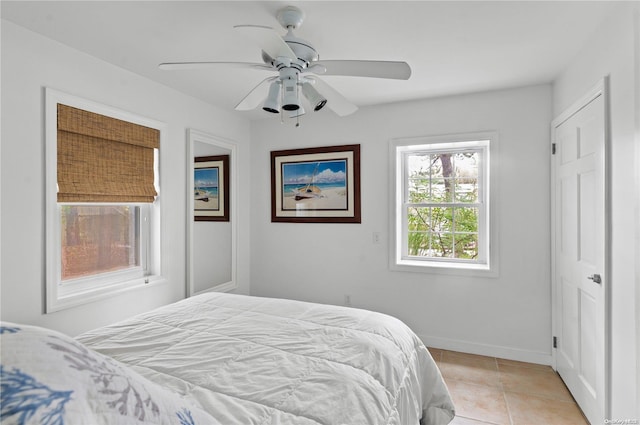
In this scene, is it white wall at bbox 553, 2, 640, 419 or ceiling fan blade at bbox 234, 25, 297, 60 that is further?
white wall at bbox 553, 2, 640, 419

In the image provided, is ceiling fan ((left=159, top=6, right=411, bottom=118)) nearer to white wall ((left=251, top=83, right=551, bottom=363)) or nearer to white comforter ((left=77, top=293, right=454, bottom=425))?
white comforter ((left=77, top=293, right=454, bottom=425))

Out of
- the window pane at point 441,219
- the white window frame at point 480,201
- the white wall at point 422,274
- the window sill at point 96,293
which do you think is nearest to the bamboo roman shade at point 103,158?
the window sill at point 96,293

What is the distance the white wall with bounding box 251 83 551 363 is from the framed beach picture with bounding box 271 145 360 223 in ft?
0.28

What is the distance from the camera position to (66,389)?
0.55m

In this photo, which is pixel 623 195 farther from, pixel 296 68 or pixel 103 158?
pixel 103 158

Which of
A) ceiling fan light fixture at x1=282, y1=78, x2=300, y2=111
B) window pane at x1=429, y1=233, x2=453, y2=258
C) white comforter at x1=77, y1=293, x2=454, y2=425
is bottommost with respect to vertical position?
white comforter at x1=77, y1=293, x2=454, y2=425

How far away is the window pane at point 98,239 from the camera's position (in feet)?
7.90

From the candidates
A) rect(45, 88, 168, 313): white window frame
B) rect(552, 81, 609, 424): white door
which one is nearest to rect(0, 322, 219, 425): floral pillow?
rect(45, 88, 168, 313): white window frame

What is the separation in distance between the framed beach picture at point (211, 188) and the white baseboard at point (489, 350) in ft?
8.25

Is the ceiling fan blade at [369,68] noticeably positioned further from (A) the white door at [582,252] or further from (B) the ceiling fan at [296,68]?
(A) the white door at [582,252]

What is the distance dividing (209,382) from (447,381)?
7.19 feet

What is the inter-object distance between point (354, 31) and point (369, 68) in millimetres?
498

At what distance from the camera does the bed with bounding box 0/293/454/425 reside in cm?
56

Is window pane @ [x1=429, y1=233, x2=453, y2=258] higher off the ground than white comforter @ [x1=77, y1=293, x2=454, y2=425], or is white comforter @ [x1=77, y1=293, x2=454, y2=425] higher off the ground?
window pane @ [x1=429, y1=233, x2=453, y2=258]
